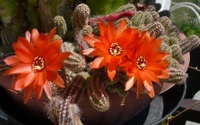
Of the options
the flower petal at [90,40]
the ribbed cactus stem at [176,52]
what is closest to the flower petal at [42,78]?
the flower petal at [90,40]

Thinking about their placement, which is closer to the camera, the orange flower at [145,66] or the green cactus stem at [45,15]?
the orange flower at [145,66]

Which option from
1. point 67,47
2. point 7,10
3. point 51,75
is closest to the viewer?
point 51,75

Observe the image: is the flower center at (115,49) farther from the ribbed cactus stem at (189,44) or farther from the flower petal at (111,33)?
the ribbed cactus stem at (189,44)

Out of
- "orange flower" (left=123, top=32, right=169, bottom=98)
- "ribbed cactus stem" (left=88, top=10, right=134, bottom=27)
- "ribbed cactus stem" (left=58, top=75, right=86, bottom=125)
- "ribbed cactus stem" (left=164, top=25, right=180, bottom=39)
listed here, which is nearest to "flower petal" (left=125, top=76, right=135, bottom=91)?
"orange flower" (left=123, top=32, right=169, bottom=98)

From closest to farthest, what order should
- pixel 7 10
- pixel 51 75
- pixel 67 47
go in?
pixel 51 75, pixel 67 47, pixel 7 10

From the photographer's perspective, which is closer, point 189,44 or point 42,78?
point 42,78

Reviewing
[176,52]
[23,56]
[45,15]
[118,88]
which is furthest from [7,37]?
[176,52]

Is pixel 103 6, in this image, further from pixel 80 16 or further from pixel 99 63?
pixel 99 63

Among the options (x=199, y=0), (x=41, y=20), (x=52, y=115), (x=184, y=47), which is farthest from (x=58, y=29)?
(x=199, y=0)
